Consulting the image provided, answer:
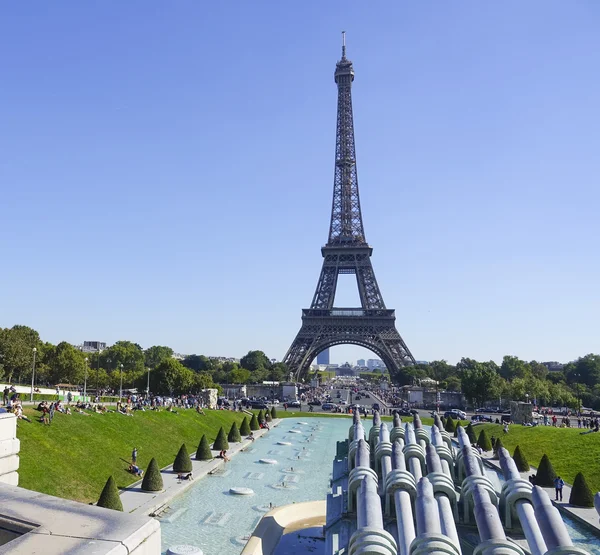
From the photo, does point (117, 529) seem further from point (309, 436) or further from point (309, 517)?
point (309, 436)

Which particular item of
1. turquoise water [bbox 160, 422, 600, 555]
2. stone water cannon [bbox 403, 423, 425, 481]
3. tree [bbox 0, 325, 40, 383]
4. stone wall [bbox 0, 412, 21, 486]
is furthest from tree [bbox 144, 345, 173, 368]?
stone wall [bbox 0, 412, 21, 486]

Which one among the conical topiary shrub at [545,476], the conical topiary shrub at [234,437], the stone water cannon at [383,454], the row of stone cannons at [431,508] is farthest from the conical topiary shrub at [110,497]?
the conical topiary shrub at [545,476]

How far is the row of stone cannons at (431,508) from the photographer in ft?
27.9

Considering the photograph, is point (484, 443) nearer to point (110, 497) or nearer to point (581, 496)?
point (581, 496)

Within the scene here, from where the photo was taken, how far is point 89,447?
91.0 feet

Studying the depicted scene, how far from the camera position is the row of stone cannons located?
335 inches

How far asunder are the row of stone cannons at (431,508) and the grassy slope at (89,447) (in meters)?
11.7

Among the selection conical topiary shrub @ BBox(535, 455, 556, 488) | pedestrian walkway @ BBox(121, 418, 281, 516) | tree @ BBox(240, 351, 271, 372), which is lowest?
pedestrian walkway @ BBox(121, 418, 281, 516)

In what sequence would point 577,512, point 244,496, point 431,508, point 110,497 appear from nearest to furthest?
point 431,508
point 110,497
point 577,512
point 244,496

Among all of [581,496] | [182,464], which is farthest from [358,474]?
[182,464]

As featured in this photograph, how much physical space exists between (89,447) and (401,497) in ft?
69.8

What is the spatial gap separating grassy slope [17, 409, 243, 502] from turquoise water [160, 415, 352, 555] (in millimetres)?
4075

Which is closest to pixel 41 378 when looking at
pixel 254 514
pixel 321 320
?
pixel 321 320

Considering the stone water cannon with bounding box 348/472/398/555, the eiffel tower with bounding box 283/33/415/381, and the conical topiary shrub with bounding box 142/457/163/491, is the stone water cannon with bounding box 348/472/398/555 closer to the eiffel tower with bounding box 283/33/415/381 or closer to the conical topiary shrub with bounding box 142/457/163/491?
the conical topiary shrub with bounding box 142/457/163/491
